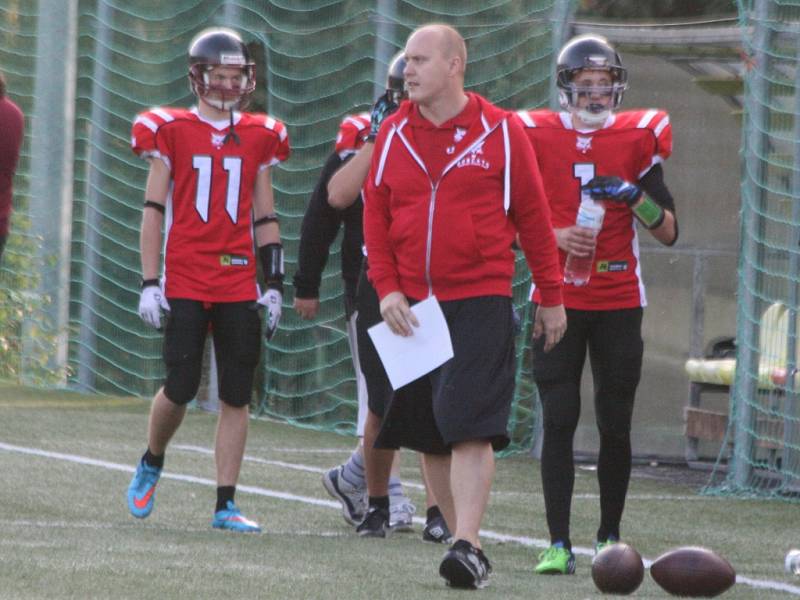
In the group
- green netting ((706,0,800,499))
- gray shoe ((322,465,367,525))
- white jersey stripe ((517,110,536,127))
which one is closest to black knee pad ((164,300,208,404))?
gray shoe ((322,465,367,525))

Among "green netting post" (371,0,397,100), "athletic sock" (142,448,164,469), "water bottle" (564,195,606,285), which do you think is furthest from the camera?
"green netting post" (371,0,397,100)

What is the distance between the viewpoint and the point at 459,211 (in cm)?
595

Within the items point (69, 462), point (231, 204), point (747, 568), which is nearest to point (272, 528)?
point (231, 204)

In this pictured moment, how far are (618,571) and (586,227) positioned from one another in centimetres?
121

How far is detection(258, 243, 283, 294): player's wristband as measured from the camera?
760 centimetres

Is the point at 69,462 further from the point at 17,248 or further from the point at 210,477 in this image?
the point at 17,248

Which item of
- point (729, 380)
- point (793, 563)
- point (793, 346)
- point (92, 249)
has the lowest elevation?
point (92, 249)

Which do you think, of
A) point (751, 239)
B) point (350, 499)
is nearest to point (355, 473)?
point (350, 499)

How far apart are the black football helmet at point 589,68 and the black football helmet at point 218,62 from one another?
1331 millimetres

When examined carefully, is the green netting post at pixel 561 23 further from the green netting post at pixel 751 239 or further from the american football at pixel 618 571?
the american football at pixel 618 571

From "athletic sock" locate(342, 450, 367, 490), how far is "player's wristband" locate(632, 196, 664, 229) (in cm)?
178

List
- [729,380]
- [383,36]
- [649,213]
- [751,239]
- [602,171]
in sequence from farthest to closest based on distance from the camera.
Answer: [383,36], [729,380], [751,239], [602,171], [649,213]

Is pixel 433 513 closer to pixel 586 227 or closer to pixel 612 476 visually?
pixel 612 476

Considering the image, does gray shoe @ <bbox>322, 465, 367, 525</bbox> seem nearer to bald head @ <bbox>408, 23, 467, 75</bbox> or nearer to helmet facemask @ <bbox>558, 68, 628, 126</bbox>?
helmet facemask @ <bbox>558, 68, 628, 126</bbox>
